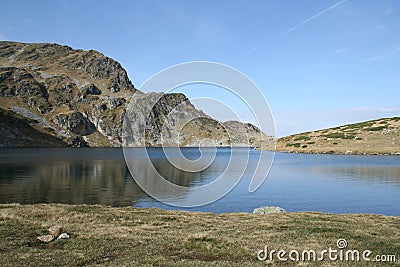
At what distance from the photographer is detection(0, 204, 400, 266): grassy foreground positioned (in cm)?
1893

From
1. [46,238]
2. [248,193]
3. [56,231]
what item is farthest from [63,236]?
[248,193]

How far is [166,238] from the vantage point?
24188 mm

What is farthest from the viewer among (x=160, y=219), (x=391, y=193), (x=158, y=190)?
(x=158, y=190)

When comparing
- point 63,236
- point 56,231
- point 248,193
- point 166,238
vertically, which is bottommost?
point 248,193

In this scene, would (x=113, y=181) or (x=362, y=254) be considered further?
(x=113, y=181)

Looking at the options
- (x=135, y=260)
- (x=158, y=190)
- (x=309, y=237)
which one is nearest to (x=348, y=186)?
(x=158, y=190)

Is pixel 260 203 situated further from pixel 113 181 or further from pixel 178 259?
pixel 113 181

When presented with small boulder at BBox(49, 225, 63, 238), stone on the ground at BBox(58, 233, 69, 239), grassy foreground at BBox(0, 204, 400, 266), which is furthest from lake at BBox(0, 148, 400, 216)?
stone on the ground at BBox(58, 233, 69, 239)

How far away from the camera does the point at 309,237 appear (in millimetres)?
24672

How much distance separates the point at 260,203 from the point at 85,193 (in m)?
38.0

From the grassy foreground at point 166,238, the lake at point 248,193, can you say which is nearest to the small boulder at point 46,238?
the grassy foreground at point 166,238

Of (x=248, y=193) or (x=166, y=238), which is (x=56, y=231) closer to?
(x=166, y=238)

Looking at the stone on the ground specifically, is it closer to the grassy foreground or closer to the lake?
the grassy foreground

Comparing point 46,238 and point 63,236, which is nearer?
point 46,238
